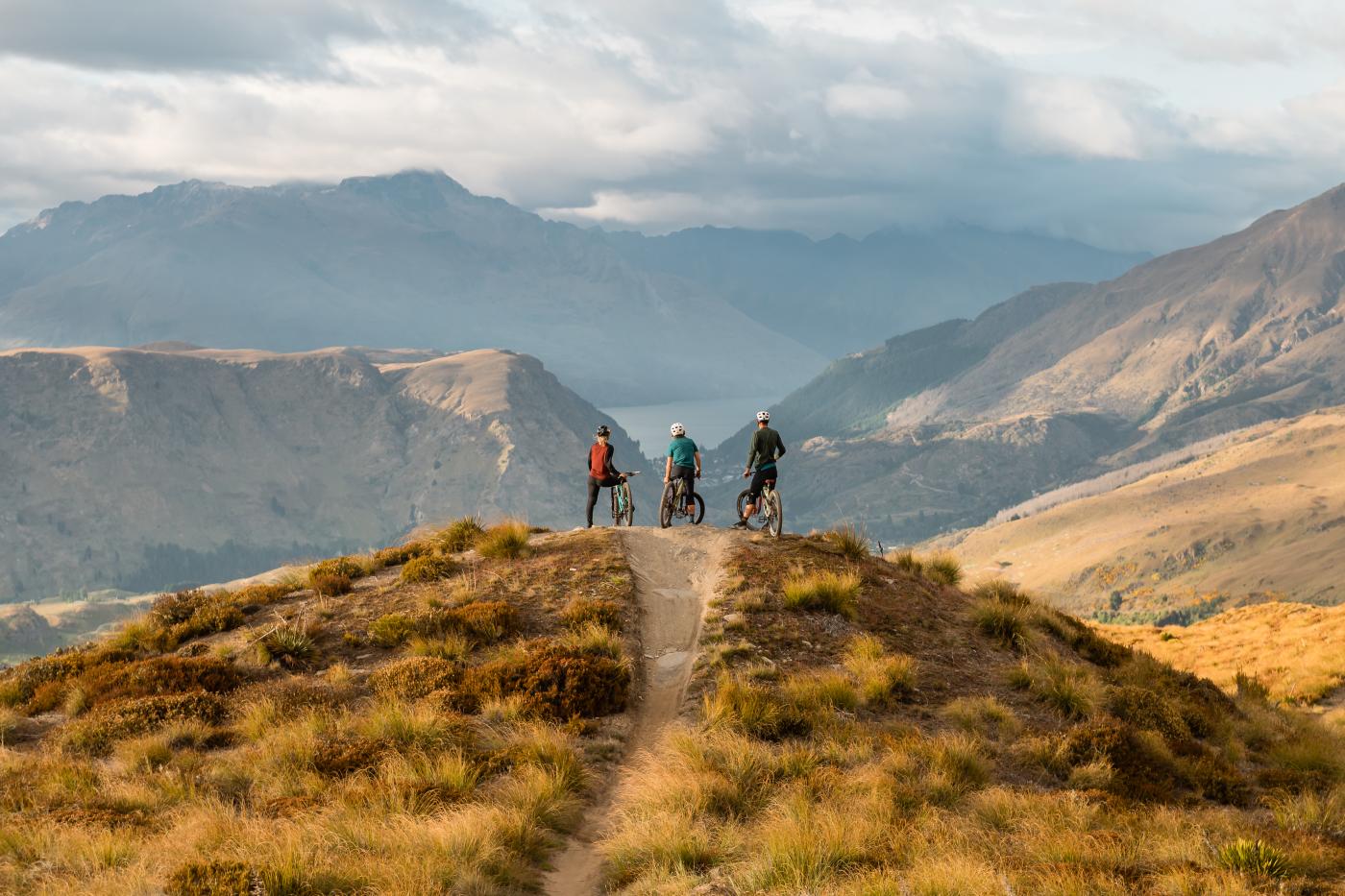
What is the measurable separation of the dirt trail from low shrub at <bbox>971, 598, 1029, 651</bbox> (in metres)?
6.13

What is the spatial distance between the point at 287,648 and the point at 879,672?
37.2ft

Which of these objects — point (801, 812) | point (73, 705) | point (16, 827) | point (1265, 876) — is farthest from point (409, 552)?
point (1265, 876)

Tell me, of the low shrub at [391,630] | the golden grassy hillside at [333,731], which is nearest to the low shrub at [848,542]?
the golden grassy hillside at [333,731]

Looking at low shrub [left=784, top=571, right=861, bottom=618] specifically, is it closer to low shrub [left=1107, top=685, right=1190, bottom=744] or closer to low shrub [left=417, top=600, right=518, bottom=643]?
low shrub [left=1107, top=685, right=1190, bottom=744]

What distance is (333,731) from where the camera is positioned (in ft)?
48.8

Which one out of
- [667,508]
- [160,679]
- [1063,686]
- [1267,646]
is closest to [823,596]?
[1063,686]

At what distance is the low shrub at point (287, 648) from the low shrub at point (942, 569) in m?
15.3

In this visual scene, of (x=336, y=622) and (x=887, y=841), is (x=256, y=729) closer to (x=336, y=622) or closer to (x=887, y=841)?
(x=336, y=622)

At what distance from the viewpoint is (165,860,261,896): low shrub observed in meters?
9.32

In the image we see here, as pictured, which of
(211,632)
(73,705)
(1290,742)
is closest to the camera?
(73,705)

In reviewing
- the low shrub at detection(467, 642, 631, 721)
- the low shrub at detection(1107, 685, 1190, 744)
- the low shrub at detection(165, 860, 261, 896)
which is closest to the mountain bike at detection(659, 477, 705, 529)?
the low shrub at detection(467, 642, 631, 721)

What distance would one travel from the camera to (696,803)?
11.9 m

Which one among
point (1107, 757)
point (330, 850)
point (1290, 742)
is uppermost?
point (330, 850)

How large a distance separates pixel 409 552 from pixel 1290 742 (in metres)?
20.7
